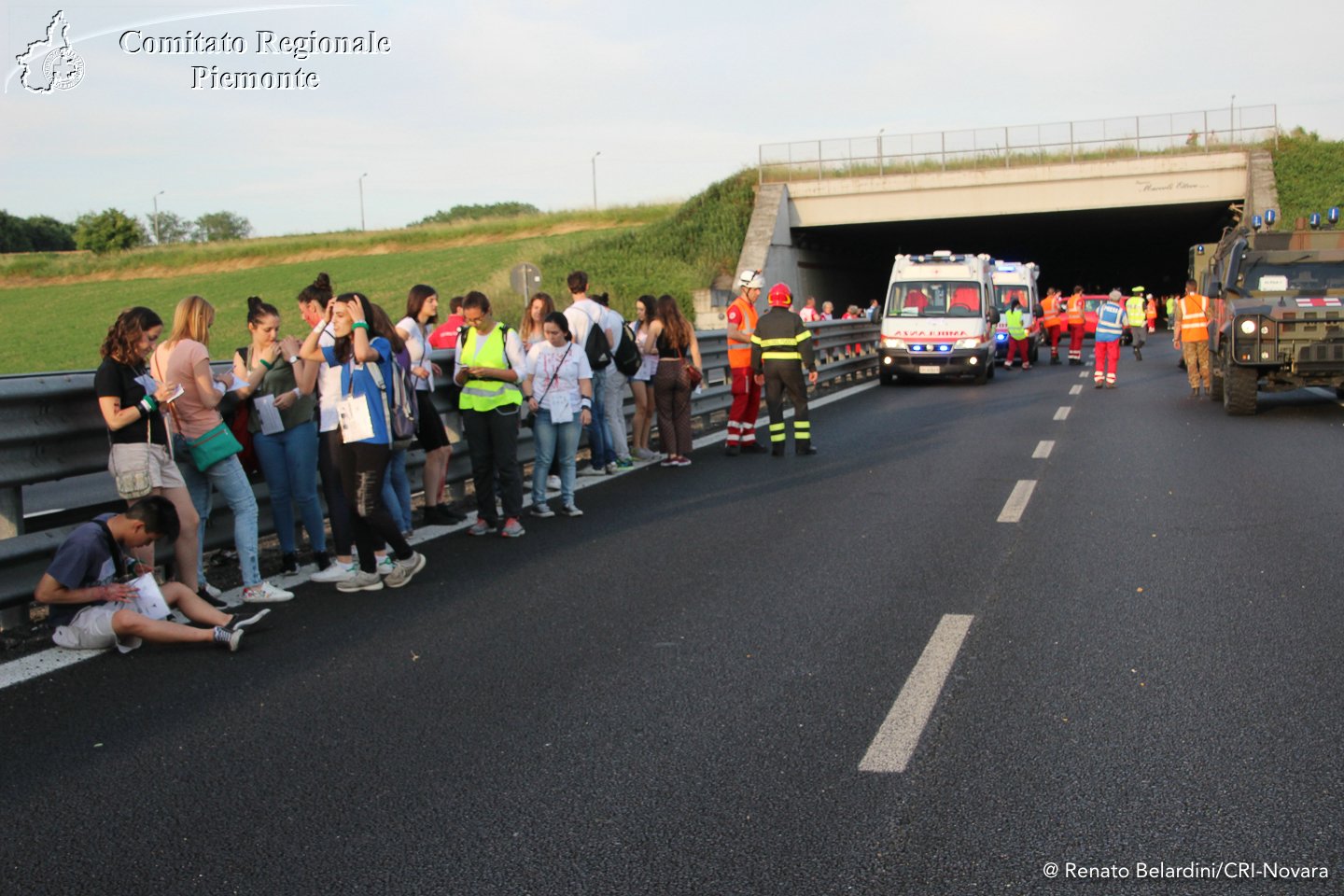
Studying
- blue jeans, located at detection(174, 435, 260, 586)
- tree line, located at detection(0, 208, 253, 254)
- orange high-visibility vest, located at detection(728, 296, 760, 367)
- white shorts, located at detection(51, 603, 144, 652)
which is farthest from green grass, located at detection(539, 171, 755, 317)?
tree line, located at detection(0, 208, 253, 254)

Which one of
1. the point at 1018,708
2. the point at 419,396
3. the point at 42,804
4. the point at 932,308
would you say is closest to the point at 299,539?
the point at 419,396

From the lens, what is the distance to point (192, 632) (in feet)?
20.0

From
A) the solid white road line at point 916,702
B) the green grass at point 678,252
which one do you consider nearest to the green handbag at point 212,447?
the solid white road line at point 916,702

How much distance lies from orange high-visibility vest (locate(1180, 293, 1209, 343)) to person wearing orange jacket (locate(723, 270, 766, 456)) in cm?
830

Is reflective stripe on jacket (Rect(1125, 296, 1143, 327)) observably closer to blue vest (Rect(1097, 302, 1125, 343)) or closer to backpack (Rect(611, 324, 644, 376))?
blue vest (Rect(1097, 302, 1125, 343))

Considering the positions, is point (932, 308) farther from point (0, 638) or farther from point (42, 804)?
point (42, 804)

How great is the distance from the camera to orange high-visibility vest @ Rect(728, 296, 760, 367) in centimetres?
1427

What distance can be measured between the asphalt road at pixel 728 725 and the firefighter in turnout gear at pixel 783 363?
4.47 m

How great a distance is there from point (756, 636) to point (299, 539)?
3867 mm

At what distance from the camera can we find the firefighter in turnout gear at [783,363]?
13.6 metres

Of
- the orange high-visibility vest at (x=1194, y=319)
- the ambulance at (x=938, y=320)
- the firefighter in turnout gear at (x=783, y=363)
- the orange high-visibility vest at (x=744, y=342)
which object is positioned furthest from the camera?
the ambulance at (x=938, y=320)

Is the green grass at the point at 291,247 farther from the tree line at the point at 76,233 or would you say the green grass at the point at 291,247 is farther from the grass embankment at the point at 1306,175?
the grass embankment at the point at 1306,175

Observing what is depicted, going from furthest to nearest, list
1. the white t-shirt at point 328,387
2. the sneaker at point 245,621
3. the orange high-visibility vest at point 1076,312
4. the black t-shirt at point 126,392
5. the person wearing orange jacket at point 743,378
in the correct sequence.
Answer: the orange high-visibility vest at point 1076,312 → the person wearing orange jacket at point 743,378 → the white t-shirt at point 328,387 → the black t-shirt at point 126,392 → the sneaker at point 245,621

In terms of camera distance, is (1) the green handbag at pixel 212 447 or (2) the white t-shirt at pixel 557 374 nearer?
(1) the green handbag at pixel 212 447
